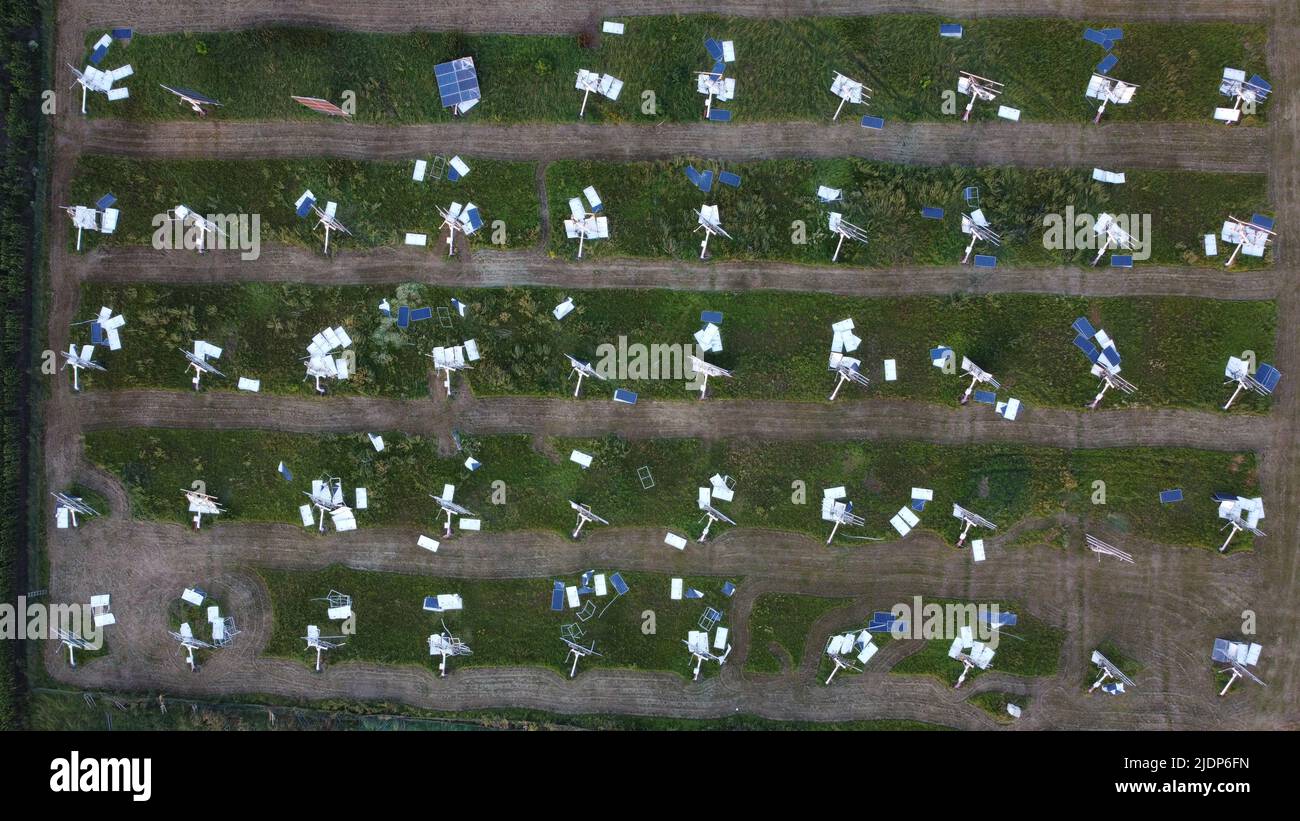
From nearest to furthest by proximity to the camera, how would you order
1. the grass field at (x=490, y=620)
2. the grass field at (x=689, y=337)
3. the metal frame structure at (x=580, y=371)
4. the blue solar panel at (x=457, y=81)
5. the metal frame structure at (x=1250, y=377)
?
1. the metal frame structure at (x=1250, y=377)
2. the grass field at (x=689, y=337)
3. the metal frame structure at (x=580, y=371)
4. the blue solar panel at (x=457, y=81)
5. the grass field at (x=490, y=620)

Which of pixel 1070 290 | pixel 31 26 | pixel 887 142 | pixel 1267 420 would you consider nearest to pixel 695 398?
pixel 887 142

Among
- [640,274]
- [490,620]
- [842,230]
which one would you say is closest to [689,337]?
[640,274]

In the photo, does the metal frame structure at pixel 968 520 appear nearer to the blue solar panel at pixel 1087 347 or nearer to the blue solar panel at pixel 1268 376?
the blue solar panel at pixel 1087 347

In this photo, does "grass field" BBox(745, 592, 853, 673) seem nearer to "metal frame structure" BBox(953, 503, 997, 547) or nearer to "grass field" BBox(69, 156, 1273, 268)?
"metal frame structure" BBox(953, 503, 997, 547)

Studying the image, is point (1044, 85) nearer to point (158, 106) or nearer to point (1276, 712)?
point (1276, 712)

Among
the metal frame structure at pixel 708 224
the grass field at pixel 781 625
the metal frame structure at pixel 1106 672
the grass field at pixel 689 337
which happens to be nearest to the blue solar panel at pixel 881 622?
the grass field at pixel 781 625
